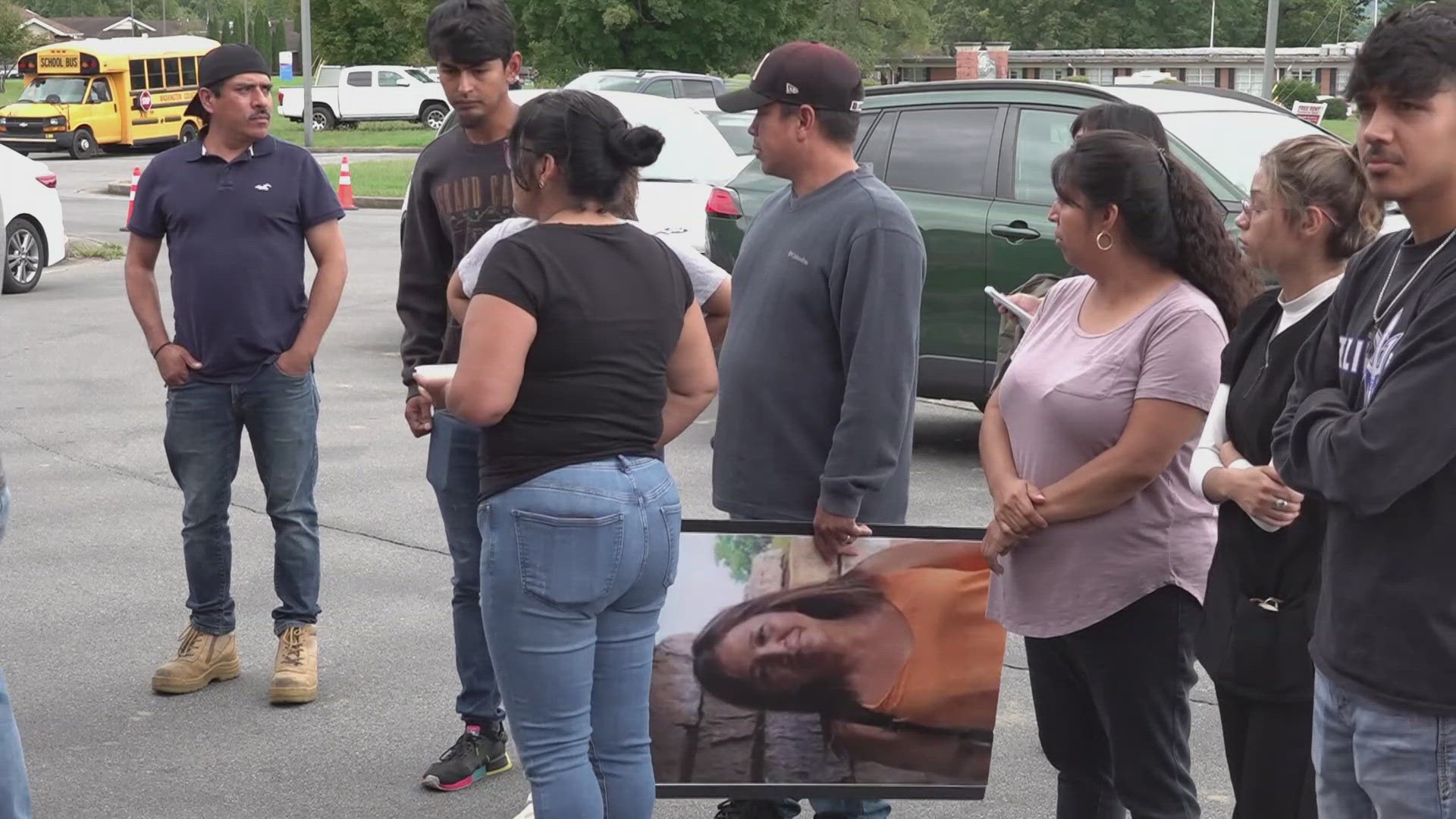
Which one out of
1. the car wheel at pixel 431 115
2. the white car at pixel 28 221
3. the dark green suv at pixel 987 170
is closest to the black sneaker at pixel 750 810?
the dark green suv at pixel 987 170

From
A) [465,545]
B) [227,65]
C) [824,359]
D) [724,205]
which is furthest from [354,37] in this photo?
[824,359]

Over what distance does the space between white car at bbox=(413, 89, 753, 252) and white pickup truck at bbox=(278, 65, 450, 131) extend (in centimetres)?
3844

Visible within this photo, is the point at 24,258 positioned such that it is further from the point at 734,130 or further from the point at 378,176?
the point at 378,176

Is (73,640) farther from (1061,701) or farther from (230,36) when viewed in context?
(230,36)

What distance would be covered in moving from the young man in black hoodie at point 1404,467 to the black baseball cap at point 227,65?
3742 mm

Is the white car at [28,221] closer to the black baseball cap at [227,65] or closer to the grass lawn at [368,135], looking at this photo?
the black baseball cap at [227,65]

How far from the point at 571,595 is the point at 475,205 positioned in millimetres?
1585

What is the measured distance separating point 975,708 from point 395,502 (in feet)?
15.1

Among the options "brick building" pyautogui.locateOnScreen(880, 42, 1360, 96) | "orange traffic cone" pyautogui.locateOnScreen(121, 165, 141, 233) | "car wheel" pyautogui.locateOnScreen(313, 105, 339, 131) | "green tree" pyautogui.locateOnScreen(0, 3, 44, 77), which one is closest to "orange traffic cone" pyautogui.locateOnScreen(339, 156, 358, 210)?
"orange traffic cone" pyautogui.locateOnScreen(121, 165, 141, 233)

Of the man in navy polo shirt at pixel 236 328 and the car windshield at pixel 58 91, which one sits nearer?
the man in navy polo shirt at pixel 236 328

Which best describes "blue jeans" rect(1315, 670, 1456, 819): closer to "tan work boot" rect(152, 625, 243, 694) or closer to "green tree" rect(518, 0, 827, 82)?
"tan work boot" rect(152, 625, 243, 694)

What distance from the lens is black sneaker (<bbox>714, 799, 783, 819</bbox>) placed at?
4305 millimetres

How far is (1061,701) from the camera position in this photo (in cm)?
359

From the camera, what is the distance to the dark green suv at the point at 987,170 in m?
8.13
